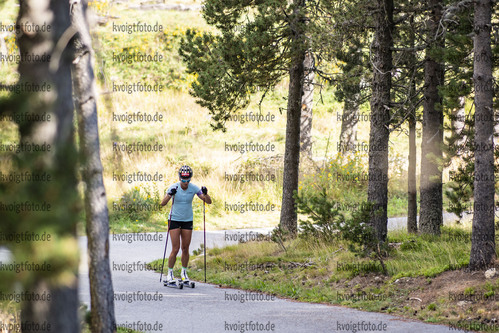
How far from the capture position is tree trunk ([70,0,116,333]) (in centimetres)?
594

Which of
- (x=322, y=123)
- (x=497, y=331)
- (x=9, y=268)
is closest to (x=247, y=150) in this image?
(x=322, y=123)

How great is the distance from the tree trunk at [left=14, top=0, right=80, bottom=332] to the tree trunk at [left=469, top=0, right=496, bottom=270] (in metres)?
7.26

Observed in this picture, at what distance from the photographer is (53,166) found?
3482 mm

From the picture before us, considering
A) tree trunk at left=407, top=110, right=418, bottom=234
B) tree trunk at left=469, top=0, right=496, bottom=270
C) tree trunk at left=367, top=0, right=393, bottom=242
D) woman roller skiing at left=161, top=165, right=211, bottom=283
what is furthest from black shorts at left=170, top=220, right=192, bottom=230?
tree trunk at left=407, top=110, right=418, bottom=234

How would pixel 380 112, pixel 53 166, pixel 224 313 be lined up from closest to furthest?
pixel 53 166
pixel 224 313
pixel 380 112

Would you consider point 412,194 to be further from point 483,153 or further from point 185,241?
point 185,241

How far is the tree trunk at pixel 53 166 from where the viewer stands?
335 cm

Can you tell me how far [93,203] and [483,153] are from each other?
685 centimetres

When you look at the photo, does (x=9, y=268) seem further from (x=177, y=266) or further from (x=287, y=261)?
(x=177, y=266)

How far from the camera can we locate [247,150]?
26.3 m

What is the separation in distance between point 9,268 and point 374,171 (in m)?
10.5

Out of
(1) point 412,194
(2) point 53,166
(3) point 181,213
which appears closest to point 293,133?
(1) point 412,194

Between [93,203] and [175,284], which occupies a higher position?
[93,203]

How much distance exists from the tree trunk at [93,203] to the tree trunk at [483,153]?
21.5ft
